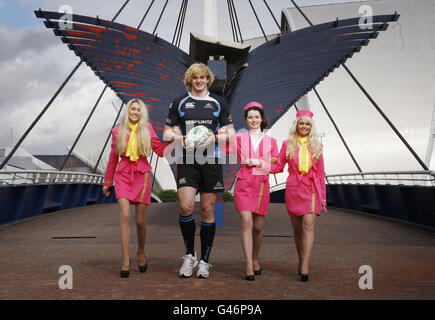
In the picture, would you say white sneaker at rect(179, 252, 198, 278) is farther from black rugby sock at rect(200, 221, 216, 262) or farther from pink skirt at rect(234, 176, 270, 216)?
pink skirt at rect(234, 176, 270, 216)

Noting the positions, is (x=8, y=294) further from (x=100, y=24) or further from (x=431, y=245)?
(x=100, y=24)

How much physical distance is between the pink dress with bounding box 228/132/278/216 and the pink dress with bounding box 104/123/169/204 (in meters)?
0.74

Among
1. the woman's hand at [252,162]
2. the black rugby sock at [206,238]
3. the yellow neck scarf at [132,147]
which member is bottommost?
the black rugby sock at [206,238]

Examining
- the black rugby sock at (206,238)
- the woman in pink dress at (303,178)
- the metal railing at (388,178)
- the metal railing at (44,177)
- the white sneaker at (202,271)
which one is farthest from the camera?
the metal railing at (44,177)

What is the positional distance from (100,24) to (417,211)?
10075 mm

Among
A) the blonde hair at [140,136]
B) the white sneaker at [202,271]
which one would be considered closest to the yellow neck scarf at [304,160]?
the white sneaker at [202,271]

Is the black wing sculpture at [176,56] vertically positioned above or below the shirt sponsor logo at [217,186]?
above

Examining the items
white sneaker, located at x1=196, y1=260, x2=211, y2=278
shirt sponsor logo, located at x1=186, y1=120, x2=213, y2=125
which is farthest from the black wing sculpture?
white sneaker, located at x1=196, y1=260, x2=211, y2=278

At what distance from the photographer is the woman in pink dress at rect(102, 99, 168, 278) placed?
15.0ft

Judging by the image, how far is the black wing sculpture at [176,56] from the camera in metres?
14.9

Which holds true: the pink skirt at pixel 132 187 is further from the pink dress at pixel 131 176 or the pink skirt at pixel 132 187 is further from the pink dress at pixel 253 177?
the pink dress at pixel 253 177

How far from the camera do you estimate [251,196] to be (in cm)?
446

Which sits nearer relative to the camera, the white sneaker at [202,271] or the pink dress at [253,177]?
the white sneaker at [202,271]

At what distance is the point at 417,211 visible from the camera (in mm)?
9875
